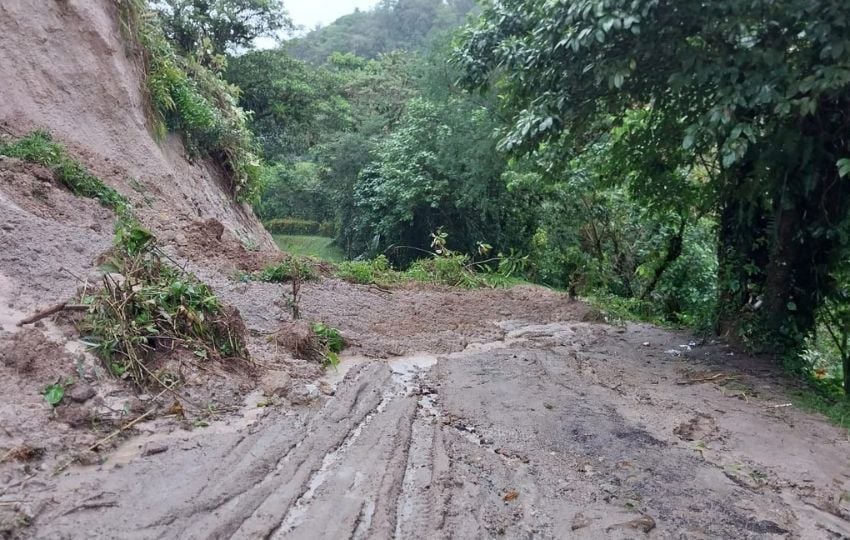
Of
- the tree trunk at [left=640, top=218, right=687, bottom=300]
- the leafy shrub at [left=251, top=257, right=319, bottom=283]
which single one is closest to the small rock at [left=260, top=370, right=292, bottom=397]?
the leafy shrub at [left=251, top=257, right=319, bottom=283]

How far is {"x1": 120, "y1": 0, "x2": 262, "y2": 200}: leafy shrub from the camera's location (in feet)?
37.6

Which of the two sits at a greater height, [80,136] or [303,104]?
[303,104]

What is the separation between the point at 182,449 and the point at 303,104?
20.5 meters

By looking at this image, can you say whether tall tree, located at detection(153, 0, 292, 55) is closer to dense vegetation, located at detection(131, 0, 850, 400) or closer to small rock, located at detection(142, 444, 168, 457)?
dense vegetation, located at detection(131, 0, 850, 400)

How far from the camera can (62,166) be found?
8453 mm

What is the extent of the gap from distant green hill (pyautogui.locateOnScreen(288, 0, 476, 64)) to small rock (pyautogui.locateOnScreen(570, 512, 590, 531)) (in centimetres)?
4679

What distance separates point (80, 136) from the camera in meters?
9.84

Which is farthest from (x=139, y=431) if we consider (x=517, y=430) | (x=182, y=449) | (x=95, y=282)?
(x=517, y=430)

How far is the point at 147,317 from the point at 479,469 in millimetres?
2919

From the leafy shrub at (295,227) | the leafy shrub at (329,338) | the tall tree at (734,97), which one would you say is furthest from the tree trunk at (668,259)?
the leafy shrub at (295,227)

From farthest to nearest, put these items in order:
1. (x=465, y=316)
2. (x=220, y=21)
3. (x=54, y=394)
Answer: (x=220, y=21)
(x=465, y=316)
(x=54, y=394)

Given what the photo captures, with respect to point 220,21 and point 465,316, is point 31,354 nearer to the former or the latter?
point 465,316

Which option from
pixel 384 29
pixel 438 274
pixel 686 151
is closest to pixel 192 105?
pixel 438 274

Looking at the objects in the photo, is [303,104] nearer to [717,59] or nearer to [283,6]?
[283,6]
